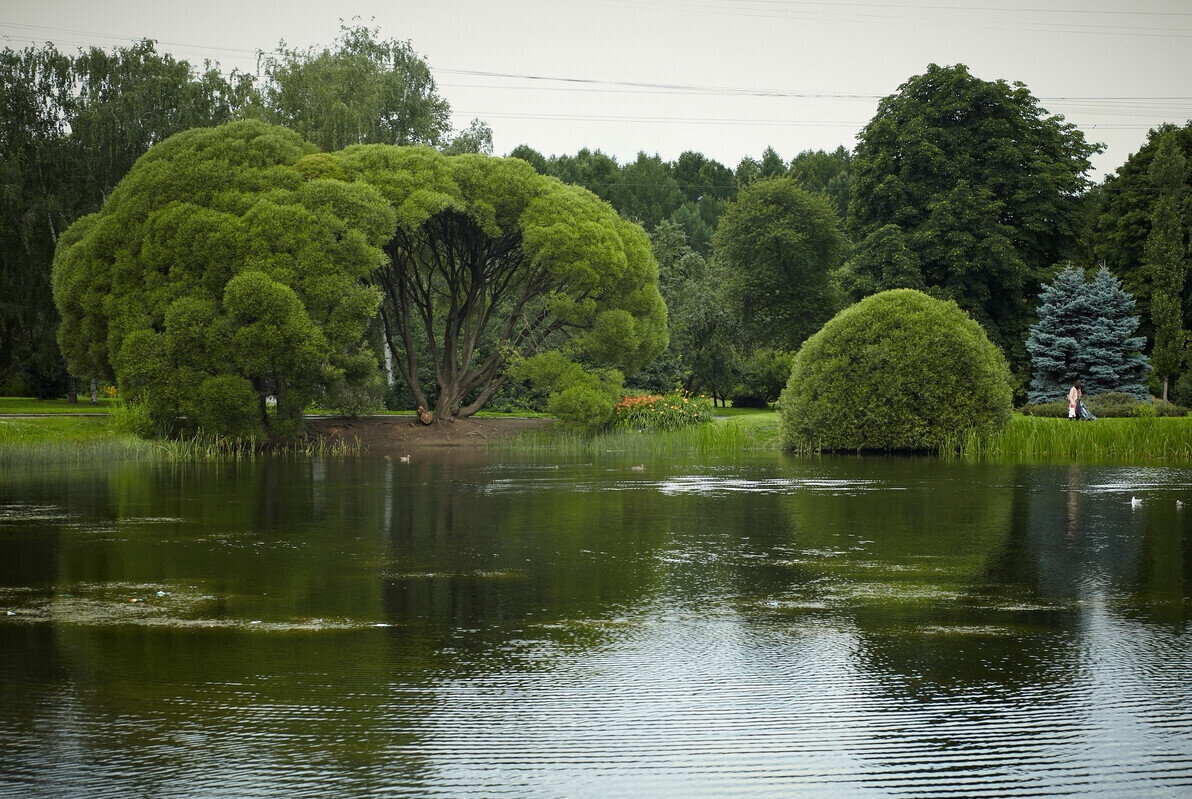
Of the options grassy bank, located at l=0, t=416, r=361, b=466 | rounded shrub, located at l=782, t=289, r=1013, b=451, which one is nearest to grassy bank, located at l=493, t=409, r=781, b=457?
rounded shrub, located at l=782, t=289, r=1013, b=451

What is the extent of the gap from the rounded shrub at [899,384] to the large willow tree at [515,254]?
10.3 m

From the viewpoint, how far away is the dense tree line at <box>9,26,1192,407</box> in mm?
42312

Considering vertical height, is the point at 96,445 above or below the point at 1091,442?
below

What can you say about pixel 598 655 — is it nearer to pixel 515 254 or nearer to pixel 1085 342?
pixel 515 254

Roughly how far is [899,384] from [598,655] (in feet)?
71.8

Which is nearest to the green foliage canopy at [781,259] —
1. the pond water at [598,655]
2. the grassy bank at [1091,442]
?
the grassy bank at [1091,442]

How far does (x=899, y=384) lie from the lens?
88.3 feet

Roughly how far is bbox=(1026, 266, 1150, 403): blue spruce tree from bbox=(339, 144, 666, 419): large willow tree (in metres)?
13.1

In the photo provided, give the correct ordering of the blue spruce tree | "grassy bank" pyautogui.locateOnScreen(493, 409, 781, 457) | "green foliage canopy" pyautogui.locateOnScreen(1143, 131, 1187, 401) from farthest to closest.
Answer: "green foliage canopy" pyautogui.locateOnScreen(1143, 131, 1187, 401) < the blue spruce tree < "grassy bank" pyautogui.locateOnScreen(493, 409, 781, 457)

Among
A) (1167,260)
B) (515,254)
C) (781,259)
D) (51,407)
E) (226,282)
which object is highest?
(781,259)

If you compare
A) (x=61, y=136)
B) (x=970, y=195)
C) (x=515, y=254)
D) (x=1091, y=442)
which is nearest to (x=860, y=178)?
(x=970, y=195)

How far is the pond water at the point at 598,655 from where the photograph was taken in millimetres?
4426

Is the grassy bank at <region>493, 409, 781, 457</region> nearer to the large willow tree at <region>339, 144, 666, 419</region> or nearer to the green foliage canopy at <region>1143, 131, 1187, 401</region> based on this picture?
the large willow tree at <region>339, 144, 666, 419</region>

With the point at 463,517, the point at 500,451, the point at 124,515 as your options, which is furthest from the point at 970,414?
the point at 124,515
